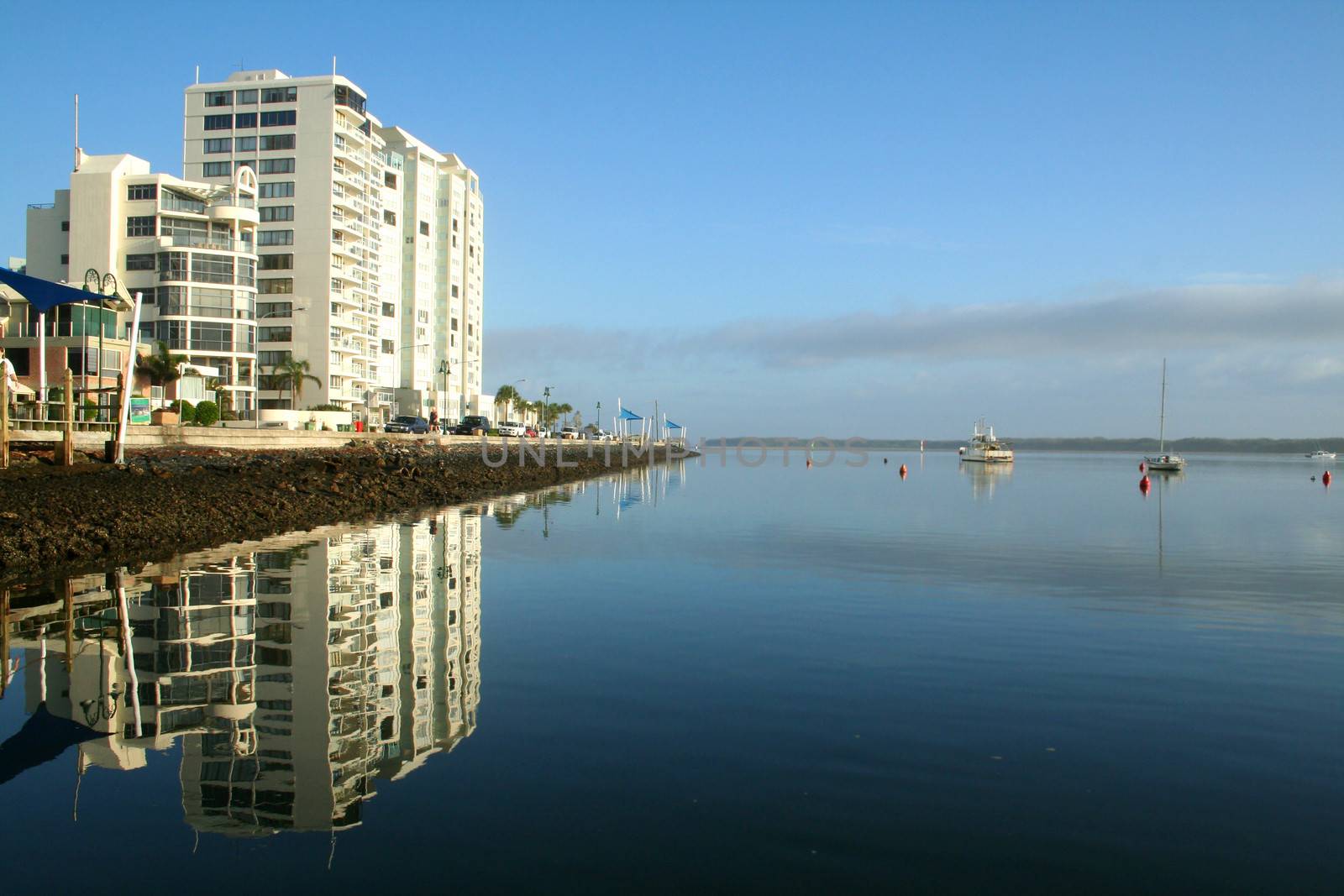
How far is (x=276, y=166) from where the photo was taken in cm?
Result: 9306

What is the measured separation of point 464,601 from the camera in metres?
16.1

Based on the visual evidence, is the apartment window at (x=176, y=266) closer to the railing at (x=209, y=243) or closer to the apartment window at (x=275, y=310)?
the railing at (x=209, y=243)

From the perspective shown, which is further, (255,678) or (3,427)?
(3,427)

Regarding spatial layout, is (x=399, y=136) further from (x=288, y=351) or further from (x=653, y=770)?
(x=653, y=770)

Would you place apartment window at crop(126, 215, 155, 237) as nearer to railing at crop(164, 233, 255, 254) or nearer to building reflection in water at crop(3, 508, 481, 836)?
railing at crop(164, 233, 255, 254)

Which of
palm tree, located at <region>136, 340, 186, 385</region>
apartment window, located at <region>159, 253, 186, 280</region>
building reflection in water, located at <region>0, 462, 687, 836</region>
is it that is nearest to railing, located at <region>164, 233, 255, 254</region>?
apartment window, located at <region>159, 253, 186, 280</region>

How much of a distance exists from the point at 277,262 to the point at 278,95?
50.9 ft

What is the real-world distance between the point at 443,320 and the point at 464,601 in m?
113

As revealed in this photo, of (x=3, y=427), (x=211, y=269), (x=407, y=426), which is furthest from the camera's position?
(x=407, y=426)

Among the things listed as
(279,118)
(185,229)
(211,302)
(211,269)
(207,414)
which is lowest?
(207,414)

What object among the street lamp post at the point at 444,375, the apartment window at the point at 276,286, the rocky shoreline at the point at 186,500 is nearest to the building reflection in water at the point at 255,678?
the rocky shoreline at the point at 186,500

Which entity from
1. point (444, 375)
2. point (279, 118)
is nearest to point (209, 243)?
point (279, 118)

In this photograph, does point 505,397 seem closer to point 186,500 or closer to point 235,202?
point 235,202

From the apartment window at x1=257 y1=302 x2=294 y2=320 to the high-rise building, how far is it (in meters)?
10.7
